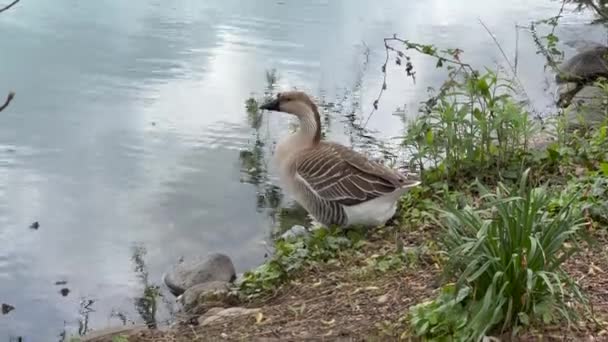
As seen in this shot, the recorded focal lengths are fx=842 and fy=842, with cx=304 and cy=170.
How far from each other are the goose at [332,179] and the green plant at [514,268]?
7.34 ft

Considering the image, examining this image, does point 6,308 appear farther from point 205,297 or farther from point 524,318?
point 524,318

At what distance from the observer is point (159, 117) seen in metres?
10.2

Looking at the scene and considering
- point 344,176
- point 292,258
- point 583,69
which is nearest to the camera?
point 292,258

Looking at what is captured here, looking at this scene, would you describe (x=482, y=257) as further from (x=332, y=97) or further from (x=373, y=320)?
(x=332, y=97)

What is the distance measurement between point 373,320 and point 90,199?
4530 millimetres

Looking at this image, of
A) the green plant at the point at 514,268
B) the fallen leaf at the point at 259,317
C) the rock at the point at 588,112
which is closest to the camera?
the green plant at the point at 514,268

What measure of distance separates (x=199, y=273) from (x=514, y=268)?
345 cm

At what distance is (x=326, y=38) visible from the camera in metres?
14.2

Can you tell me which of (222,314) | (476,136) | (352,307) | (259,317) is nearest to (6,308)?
(222,314)

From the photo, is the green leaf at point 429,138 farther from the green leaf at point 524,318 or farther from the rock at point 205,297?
the green leaf at point 524,318

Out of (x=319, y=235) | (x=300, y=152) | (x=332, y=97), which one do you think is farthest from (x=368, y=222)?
(x=332, y=97)

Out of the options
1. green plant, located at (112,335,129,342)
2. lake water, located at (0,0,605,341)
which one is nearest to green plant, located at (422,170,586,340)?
green plant, located at (112,335,129,342)

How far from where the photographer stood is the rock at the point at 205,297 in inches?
215

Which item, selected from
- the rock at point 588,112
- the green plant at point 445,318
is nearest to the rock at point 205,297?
the green plant at point 445,318
